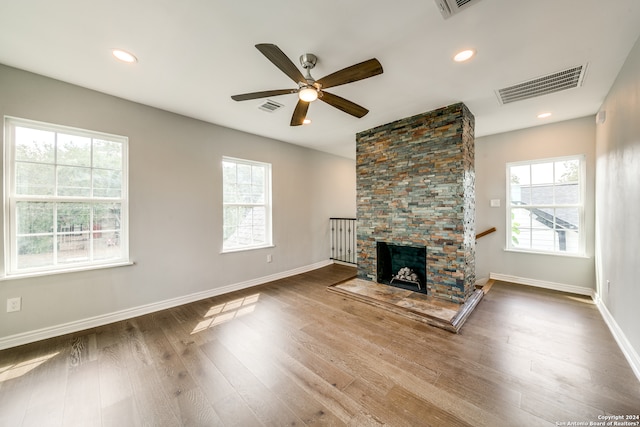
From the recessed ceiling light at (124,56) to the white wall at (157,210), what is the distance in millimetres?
944

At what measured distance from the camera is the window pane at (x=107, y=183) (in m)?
2.67

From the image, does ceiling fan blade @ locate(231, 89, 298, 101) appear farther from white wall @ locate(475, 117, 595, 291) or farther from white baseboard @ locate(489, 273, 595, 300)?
white baseboard @ locate(489, 273, 595, 300)

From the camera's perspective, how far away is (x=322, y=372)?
1.84 meters

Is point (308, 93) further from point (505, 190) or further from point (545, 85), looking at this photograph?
point (505, 190)

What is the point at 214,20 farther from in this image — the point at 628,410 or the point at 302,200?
the point at 628,410

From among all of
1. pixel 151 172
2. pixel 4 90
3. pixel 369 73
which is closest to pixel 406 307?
pixel 369 73

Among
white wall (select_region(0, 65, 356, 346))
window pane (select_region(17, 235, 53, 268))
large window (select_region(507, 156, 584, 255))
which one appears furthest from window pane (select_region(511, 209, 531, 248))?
window pane (select_region(17, 235, 53, 268))

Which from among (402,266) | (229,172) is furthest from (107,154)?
(402,266)

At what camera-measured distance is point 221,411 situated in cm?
150

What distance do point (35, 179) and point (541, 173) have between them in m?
6.75

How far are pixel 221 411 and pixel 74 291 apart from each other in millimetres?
2300

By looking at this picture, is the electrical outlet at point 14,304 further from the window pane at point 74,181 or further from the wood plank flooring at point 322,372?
the window pane at point 74,181

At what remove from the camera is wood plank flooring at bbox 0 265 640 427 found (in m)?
1.47

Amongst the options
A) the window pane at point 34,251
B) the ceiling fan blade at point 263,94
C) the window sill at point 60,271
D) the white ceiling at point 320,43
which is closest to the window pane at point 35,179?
the window pane at point 34,251
